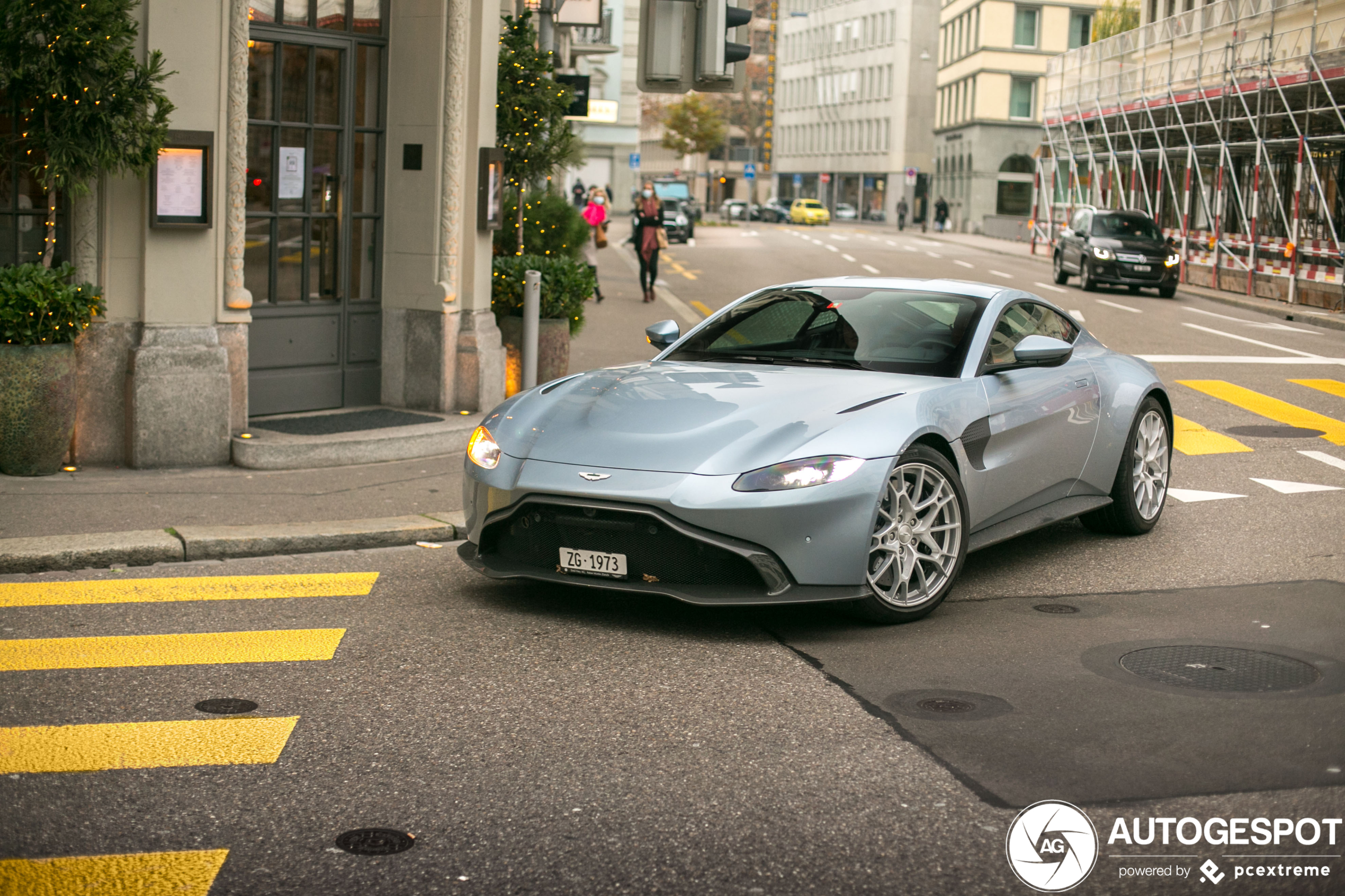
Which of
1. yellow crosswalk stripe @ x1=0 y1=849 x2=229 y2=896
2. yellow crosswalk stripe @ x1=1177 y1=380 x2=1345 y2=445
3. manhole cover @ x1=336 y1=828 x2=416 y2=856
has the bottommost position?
yellow crosswalk stripe @ x1=0 y1=849 x2=229 y2=896

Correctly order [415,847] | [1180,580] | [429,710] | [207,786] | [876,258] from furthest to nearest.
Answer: [876,258] < [1180,580] < [429,710] < [207,786] < [415,847]

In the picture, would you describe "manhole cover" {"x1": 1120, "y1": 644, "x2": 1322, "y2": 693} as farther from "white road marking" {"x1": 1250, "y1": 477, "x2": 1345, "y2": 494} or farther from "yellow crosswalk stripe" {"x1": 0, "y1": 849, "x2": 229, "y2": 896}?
"white road marking" {"x1": 1250, "y1": 477, "x2": 1345, "y2": 494}

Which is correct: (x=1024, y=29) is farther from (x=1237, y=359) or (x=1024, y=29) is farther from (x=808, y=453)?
(x=808, y=453)

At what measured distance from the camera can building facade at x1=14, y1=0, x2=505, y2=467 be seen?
32.1ft

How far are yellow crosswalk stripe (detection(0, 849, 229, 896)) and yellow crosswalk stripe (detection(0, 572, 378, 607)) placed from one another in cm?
305

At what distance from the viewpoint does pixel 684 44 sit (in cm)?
1143

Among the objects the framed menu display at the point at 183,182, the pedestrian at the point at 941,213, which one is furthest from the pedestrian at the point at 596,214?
the pedestrian at the point at 941,213

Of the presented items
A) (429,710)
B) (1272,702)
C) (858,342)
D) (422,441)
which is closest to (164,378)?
(422,441)

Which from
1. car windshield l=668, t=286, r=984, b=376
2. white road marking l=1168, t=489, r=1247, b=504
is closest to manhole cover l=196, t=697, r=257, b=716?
car windshield l=668, t=286, r=984, b=376

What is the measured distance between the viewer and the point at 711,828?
409cm

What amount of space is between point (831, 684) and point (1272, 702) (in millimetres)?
1457

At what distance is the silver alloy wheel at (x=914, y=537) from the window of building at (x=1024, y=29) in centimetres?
8285

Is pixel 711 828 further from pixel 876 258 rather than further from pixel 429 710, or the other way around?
pixel 876 258

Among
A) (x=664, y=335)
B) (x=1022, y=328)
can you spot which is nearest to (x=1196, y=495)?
(x=1022, y=328)
